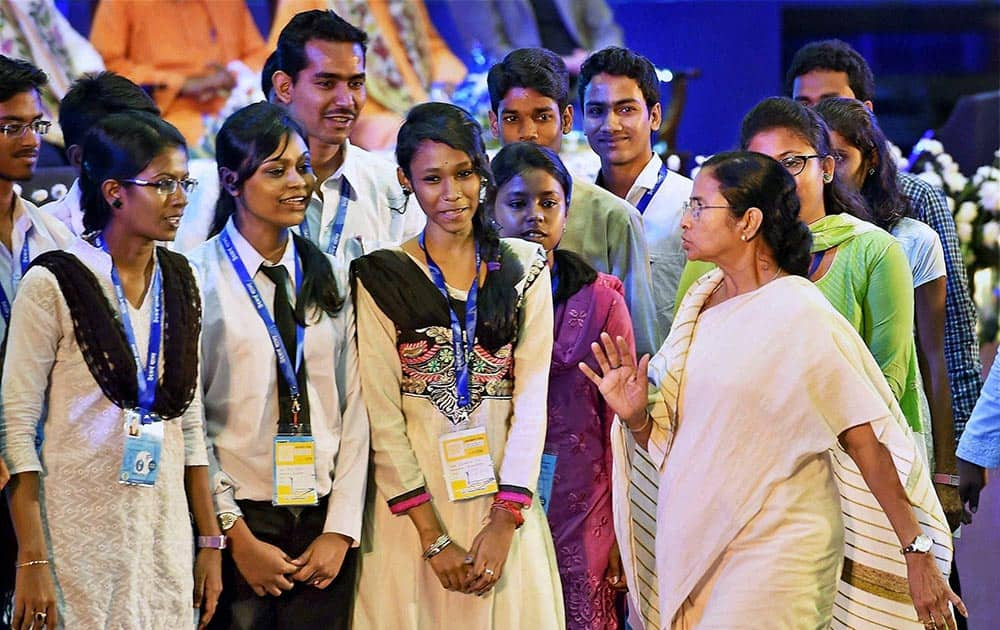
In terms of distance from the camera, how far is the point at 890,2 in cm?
792

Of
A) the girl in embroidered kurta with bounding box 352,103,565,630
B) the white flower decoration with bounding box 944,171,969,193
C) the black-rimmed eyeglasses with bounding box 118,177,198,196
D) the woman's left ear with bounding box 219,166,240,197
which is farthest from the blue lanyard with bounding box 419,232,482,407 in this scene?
the white flower decoration with bounding box 944,171,969,193

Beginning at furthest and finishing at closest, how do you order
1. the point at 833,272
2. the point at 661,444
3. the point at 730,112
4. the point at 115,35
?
the point at 730,112 < the point at 115,35 < the point at 833,272 < the point at 661,444

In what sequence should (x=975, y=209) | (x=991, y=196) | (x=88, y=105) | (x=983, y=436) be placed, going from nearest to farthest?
(x=983, y=436), (x=88, y=105), (x=991, y=196), (x=975, y=209)

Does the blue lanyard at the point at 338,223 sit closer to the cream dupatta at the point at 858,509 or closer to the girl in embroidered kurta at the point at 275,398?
the girl in embroidered kurta at the point at 275,398

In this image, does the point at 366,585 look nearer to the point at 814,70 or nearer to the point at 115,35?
the point at 814,70

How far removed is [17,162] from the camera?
9.80 ft

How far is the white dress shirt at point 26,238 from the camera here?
2.94 metres

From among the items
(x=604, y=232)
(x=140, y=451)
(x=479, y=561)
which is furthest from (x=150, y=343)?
(x=604, y=232)

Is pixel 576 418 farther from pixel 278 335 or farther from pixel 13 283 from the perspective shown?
pixel 13 283

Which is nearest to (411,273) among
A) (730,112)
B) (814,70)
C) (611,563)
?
(611,563)

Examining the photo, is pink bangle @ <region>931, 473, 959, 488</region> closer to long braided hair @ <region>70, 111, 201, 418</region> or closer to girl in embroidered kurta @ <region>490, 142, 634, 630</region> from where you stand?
girl in embroidered kurta @ <region>490, 142, 634, 630</region>

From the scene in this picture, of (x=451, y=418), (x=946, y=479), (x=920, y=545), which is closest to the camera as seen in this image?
(x=920, y=545)

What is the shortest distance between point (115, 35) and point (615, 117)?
12.4 ft

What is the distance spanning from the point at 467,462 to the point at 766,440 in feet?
2.02
